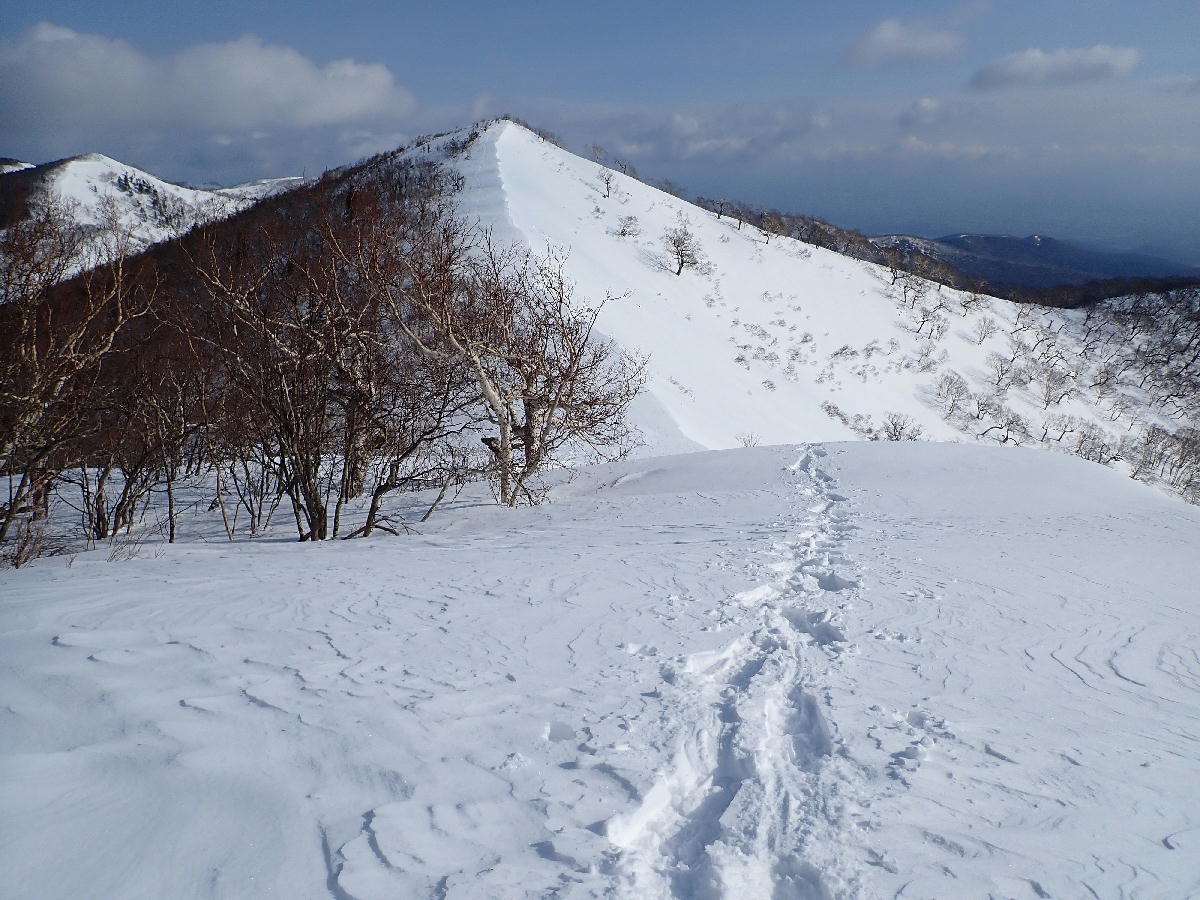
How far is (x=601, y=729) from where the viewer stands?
3318 millimetres

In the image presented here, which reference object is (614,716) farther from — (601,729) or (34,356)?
(34,356)

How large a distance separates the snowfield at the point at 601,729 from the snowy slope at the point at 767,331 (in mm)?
13825

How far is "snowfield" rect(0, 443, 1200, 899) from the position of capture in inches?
95.3

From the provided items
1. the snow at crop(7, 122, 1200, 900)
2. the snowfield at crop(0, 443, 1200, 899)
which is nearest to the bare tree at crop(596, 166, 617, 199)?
the snow at crop(7, 122, 1200, 900)

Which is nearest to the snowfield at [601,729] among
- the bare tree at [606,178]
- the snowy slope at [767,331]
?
the snowy slope at [767,331]

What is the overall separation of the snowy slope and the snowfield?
1383 centimetres

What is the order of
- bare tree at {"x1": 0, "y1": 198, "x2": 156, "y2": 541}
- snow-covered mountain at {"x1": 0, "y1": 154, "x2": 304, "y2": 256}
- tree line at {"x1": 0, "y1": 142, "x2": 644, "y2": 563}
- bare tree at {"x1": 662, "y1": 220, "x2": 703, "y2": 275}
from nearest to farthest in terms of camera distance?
bare tree at {"x1": 0, "y1": 198, "x2": 156, "y2": 541} → tree line at {"x1": 0, "y1": 142, "x2": 644, "y2": 563} → bare tree at {"x1": 662, "y1": 220, "x2": 703, "y2": 275} → snow-covered mountain at {"x1": 0, "y1": 154, "x2": 304, "y2": 256}

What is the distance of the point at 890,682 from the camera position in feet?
12.8

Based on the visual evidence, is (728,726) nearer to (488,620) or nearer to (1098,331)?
(488,620)

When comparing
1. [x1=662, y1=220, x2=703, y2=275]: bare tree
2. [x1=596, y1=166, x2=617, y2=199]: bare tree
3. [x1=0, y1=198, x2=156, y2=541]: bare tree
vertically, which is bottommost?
[x1=0, y1=198, x2=156, y2=541]: bare tree

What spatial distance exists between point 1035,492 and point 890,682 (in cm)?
873

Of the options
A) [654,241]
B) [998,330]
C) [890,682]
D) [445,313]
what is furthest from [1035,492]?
[998,330]

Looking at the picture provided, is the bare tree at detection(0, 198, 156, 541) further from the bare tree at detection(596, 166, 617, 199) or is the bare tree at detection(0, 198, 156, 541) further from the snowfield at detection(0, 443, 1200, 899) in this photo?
the bare tree at detection(596, 166, 617, 199)

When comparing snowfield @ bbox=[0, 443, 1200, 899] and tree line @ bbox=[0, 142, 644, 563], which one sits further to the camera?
tree line @ bbox=[0, 142, 644, 563]
